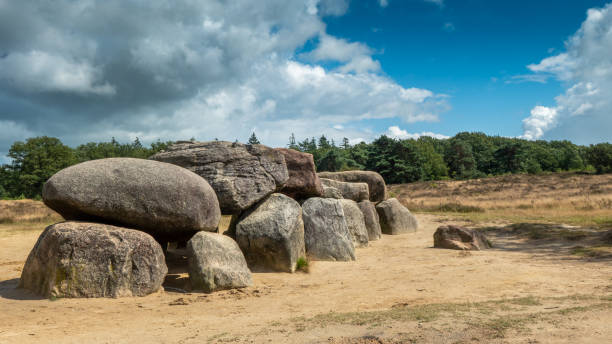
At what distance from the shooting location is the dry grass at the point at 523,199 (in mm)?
20125

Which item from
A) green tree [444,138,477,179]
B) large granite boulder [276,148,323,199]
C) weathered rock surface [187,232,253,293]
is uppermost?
green tree [444,138,477,179]

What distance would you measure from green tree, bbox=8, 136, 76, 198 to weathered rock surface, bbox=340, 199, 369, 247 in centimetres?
4207

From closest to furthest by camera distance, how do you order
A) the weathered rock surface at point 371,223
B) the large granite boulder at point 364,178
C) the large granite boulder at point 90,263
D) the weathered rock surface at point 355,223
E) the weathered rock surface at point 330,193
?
the large granite boulder at point 90,263 → the weathered rock surface at point 355,223 → the weathered rock surface at point 330,193 → the weathered rock surface at point 371,223 → the large granite boulder at point 364,178

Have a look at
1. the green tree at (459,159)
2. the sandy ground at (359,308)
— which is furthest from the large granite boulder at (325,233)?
the green tree at (459,159)

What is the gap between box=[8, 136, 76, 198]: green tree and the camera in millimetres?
43906

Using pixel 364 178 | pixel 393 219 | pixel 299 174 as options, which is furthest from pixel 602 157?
pixel 299 174

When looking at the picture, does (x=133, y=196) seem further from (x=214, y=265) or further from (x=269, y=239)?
(x=269, y=239)

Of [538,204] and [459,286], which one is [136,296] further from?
[538,204]

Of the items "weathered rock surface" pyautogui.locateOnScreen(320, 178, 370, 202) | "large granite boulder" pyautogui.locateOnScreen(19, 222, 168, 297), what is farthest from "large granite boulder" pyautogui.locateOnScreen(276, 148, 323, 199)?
"large granite boulder" pyautogui.locateOnScreen(19, 222, 168, 297)

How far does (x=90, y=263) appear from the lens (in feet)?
21.6

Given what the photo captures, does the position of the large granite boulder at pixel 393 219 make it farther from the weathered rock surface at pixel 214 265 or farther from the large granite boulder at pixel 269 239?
the weathered rock surface at pixel 214 265

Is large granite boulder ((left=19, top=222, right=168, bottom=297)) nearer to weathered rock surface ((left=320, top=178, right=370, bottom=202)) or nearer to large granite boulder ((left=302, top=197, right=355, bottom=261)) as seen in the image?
large granite boulder ((left=302, top=197, right=355, bottom=261))

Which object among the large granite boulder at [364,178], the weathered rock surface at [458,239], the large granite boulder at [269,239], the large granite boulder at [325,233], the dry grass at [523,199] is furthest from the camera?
the dry grass at [523,199]

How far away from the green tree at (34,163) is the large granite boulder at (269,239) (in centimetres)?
4307
